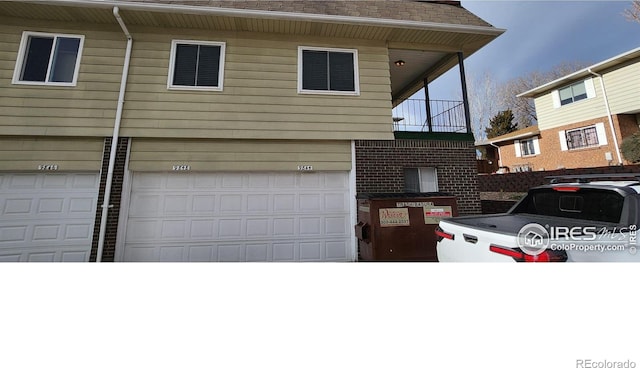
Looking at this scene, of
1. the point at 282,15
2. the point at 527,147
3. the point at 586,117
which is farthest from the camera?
the point at 527,147

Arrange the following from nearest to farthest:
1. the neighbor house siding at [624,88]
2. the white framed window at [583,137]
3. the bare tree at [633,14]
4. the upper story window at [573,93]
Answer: the bare tree at [633,14] < the neighbor house siding at [624,88] < the white framed window at [583,137] < the upper story window at [573,93]

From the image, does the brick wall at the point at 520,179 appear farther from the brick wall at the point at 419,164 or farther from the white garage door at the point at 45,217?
the white garage door at the point at 45,217

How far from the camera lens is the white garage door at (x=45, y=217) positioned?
5.10m

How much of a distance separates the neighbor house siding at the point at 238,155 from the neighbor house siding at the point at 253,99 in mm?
197

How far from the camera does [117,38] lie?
5789 millimetres

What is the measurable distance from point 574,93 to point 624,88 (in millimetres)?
2084

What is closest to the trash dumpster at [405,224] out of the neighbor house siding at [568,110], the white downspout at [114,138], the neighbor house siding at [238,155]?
Result: the neighbor house siding at [238,155]

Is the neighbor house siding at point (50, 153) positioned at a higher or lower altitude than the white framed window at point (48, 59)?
lower

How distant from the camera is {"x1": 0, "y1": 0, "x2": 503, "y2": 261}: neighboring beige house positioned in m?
5.30

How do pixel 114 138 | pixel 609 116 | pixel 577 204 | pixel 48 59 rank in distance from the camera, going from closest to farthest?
pixel 577 204 → pixel 114 138 → pixel 48 59 → pixel 609 116

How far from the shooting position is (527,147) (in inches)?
656

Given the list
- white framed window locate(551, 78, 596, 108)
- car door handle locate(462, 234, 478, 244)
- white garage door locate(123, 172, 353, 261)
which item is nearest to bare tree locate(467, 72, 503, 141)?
white framed window locate(551, 78, 596, 108)

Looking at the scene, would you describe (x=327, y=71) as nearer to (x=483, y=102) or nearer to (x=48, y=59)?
(x=48, y=59)

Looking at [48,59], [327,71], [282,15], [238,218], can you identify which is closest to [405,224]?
[238,218]
